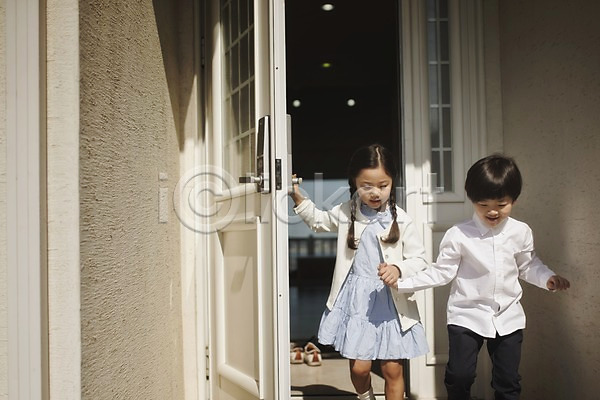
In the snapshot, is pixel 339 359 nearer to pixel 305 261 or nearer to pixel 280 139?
pixel 280 139

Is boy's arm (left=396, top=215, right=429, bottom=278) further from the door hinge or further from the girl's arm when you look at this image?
the door hinge

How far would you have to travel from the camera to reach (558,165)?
8.86ft

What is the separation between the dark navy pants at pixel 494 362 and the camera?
2463 mm

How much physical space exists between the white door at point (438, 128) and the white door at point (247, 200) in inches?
34.6

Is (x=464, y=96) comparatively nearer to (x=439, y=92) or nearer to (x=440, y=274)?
(x=439, y=92)

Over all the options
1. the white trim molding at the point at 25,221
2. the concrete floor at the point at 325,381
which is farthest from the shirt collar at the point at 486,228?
the white trim molding at the point at 25,221

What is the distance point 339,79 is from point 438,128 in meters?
5.34

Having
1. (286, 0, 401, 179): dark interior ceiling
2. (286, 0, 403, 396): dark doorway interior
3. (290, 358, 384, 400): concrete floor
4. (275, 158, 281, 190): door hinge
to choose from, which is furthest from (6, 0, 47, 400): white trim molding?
(286, 0, 401, 179): dark interior ceiling

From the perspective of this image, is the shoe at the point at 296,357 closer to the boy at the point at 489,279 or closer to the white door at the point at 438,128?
the white door at the point at 438,128

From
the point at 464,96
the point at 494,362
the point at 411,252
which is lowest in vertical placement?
the point at 494,362

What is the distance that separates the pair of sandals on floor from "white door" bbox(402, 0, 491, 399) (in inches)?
39.0

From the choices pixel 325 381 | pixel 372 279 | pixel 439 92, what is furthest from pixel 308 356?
pixel 439 92

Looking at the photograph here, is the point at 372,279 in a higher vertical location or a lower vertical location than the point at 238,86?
lower

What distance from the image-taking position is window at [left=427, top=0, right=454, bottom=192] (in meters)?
3.07
